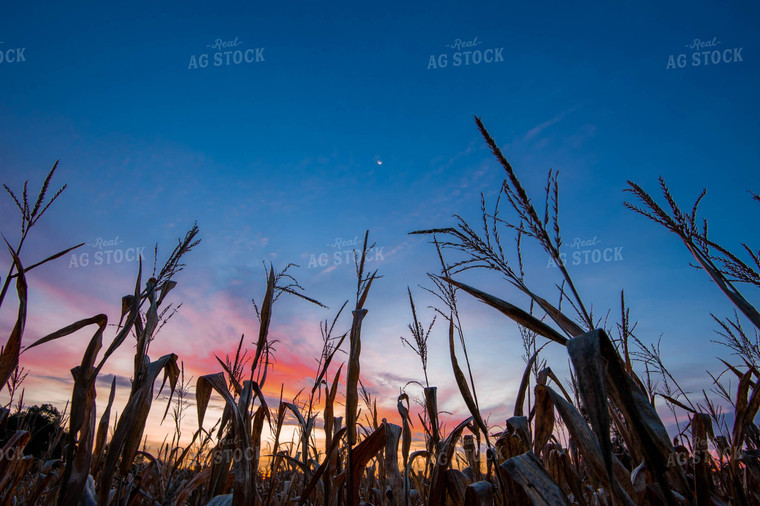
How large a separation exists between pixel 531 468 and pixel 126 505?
2107 millimetres

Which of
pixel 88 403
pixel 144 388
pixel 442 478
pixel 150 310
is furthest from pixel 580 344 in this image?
pixel 88 403

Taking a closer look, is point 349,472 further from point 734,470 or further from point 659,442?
point 734,470

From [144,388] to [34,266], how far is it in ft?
2.73

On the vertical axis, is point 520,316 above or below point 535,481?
above

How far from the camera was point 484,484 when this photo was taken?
1.82 metres

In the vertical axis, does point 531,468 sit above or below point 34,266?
below

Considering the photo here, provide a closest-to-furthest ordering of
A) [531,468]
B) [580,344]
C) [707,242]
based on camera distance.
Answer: [580,344]
[531,468]
[707,242]

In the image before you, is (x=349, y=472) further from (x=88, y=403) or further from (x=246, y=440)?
(x=88, y=403)

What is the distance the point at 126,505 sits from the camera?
207 centimetres

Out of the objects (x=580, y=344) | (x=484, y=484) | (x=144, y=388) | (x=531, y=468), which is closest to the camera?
(x=580, y=344)

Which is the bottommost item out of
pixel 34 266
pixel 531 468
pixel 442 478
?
pixel 442 478

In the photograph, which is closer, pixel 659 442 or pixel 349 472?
pixel 659 442

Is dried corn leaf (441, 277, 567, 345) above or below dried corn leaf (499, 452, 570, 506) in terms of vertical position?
above

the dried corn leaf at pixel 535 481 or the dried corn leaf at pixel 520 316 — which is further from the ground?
the dried corn leaf at pixel 520 316
